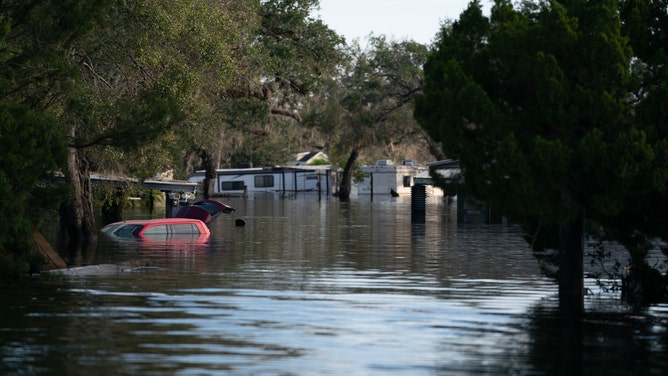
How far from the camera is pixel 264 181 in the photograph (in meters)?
140

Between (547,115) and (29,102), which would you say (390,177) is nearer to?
(29,102)

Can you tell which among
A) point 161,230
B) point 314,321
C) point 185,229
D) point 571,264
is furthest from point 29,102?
point 185,229

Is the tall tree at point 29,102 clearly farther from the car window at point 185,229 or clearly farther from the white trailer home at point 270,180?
the white trailer home at point 270,180

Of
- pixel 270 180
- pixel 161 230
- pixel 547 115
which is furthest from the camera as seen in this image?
pixel 270 180

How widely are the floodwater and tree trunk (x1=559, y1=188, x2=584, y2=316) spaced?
0.46 meters

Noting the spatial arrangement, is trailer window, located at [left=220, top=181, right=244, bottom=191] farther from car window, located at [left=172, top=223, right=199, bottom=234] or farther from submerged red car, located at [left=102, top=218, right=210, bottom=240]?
car window, located at [left=172, top=223, right=199, bottom=234]

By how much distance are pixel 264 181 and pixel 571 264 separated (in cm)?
11458

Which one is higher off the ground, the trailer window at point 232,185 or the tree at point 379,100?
the tree at point 379,100

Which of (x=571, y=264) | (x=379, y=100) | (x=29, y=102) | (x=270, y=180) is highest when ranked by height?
(x=379, y=100)

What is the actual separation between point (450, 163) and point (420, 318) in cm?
3904

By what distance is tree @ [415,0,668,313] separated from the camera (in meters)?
23.0

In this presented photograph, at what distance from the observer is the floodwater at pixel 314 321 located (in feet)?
62.4

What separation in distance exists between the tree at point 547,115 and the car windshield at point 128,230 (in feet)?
92.9

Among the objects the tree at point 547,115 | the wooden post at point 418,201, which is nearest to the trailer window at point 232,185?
the wooden post at point 418,201
